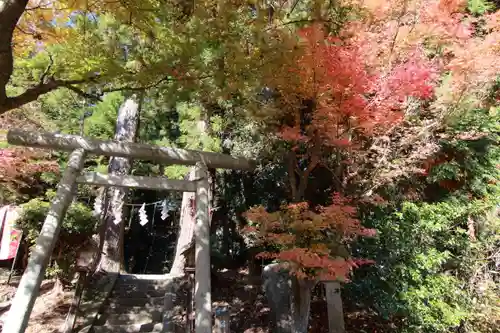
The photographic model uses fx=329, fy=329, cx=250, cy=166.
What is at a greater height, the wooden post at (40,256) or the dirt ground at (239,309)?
the wooden post at (40,256)

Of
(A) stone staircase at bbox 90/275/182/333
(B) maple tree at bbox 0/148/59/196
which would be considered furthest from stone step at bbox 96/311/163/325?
(B) maple tree at bbox 0/148/59/196

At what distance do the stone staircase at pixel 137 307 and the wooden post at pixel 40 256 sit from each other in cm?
205

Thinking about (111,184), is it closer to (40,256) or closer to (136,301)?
(40,256)

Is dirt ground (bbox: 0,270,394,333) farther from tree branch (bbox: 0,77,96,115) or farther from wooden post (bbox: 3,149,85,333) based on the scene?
tree branch (bbox: 0,77,96,115)

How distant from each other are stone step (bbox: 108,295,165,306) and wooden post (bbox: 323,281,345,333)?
3.77m

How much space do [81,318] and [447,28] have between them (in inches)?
436

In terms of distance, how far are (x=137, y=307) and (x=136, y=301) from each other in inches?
10.3

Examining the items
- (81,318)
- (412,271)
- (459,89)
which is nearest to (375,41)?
(459,89)

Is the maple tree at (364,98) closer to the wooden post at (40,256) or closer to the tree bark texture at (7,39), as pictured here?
the wooden post at (40,256)

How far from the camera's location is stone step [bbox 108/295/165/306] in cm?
732

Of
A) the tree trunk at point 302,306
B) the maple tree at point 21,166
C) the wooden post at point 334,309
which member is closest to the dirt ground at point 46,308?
the maple tree at point 21,166

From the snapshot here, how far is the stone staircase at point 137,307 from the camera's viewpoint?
6164 millimetres

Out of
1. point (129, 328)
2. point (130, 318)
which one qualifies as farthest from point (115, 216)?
point (129, 328)

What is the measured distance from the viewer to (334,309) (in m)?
5.92
